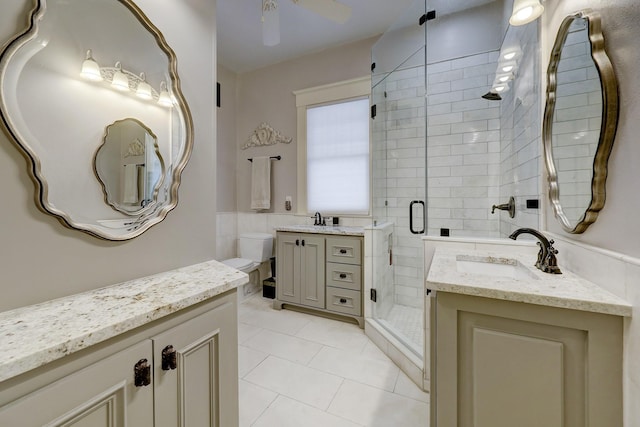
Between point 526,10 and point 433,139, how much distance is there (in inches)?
57.1

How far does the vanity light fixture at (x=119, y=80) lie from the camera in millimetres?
927

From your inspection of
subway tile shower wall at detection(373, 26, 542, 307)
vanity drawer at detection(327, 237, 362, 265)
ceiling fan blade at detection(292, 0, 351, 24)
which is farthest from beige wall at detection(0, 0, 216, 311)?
subway tile shower wall at detection(373, 26, 542, 307)

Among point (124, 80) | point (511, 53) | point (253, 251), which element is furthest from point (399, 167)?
point (124, 80)

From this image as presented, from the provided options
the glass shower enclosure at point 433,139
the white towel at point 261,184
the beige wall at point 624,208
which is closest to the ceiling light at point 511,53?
the glass shower enclosure at point 433,139

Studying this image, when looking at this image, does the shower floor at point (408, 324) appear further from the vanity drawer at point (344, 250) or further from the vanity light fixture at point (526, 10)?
the vanity light fixture at point (526, 10)

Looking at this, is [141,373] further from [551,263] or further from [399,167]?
[399,167]

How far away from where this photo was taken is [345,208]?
3016mm

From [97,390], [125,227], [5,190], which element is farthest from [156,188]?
[97,390]

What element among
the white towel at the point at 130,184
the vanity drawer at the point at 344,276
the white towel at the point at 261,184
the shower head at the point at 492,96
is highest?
the shower head at the point at 492,96

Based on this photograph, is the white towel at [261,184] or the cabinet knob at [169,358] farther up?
the white towel at [261,184]

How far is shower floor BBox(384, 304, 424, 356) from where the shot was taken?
1920 mm

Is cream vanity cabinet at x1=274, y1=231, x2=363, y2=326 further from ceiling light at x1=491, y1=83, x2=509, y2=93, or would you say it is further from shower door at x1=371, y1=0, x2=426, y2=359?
ceiling light at x1=491, y1=83, x2=509, y2=93

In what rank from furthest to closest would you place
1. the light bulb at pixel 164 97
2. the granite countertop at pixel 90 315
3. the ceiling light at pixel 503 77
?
the ceiling light at pixel 503 77 → the light bulb at pixel 164 97 → the granite countertop at pixel 90 315

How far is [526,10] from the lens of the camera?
1.25 metres
